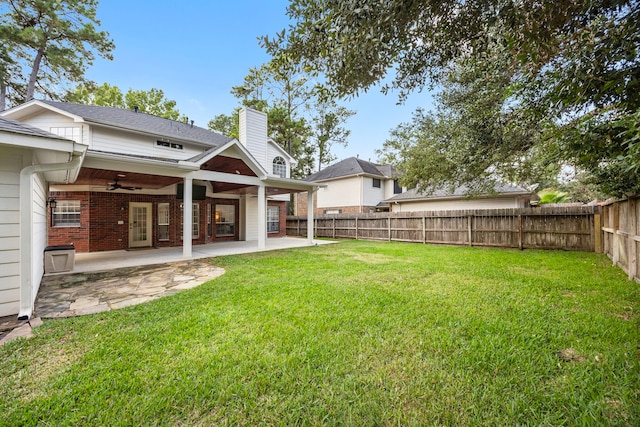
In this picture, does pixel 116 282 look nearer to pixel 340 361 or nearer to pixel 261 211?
pixel 261 211

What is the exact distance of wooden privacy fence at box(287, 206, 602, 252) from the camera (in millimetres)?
9023

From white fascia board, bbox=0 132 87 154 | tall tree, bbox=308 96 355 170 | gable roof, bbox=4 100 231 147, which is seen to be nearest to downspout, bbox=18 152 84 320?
white fascia board, bbox=0 132 87 154

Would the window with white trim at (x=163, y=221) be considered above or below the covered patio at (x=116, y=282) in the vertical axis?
above

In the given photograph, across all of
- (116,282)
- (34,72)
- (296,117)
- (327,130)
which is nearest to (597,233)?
(116,282)

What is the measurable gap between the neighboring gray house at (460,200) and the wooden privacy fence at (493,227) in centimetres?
200

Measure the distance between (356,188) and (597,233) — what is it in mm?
13687

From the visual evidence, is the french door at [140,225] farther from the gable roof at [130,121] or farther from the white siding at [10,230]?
the white siding at [10,230]

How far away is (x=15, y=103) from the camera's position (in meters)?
16.7

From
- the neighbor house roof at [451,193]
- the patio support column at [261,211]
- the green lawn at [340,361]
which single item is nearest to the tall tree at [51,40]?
the patio support column at [261,211]

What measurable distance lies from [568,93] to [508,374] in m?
3.31

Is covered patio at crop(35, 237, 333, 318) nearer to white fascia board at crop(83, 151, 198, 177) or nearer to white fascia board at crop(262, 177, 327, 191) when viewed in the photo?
white fascia board at crop(83, 151, 198, 177)

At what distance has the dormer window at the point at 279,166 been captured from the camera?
53.6ft

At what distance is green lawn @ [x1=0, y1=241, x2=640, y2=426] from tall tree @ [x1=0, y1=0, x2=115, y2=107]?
66.1 feet

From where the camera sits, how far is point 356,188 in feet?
67.4
